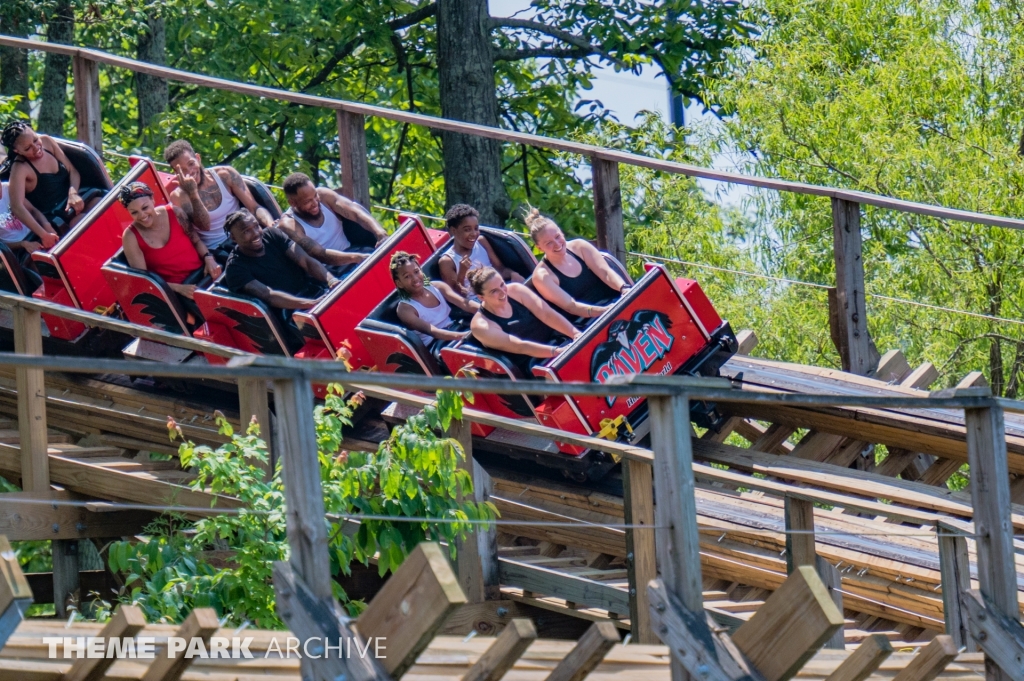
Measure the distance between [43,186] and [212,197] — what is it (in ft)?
3.03

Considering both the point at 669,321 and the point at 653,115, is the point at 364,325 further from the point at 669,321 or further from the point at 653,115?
the point at 653,115

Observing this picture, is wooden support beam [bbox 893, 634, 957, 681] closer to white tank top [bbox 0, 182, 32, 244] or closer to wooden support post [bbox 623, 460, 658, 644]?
wooden support post [bbox 623, 460, 658, 644]

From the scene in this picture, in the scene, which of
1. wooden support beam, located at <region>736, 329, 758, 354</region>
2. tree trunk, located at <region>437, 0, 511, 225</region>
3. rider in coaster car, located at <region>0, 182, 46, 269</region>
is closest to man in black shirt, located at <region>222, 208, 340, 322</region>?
rider in coaster car, located at <region>0, 182, 46, 269</region>

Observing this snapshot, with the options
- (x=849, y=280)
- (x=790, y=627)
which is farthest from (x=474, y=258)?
(x=790, y=627)

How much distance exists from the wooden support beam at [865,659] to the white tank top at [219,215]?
16.2 feet

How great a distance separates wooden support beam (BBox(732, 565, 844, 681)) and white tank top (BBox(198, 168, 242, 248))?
4.98 m

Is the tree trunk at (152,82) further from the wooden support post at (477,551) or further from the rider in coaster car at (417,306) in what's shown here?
the wooden support post at (477,551)

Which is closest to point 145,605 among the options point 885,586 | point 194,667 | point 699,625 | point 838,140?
point 194,667

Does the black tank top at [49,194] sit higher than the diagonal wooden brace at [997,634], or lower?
higher

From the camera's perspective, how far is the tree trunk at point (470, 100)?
12180mm

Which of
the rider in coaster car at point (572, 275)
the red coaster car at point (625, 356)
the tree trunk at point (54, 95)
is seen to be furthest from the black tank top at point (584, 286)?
the tree trunk at point (54, 95)

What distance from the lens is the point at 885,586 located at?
526 centimetres

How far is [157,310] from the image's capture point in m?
7.10

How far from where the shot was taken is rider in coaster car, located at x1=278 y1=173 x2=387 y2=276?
7426 millimetres
